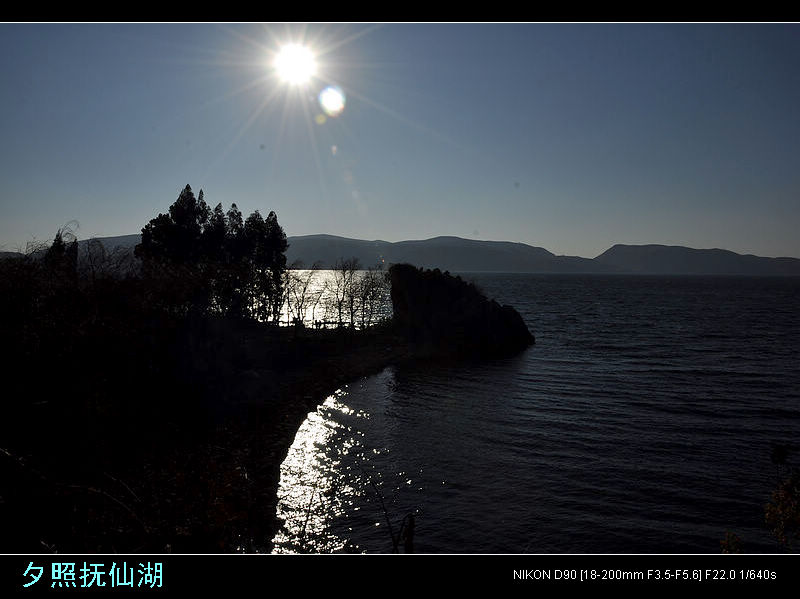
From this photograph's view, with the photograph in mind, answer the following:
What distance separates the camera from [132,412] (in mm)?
25984

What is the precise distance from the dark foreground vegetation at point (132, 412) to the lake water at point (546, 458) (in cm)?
237

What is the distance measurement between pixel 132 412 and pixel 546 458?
24056mm

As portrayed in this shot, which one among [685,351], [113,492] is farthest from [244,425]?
[685,351]

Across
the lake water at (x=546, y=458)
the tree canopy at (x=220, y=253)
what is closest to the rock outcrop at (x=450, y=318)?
the lake water at (x=546, y=458)

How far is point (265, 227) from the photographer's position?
75.9 metres

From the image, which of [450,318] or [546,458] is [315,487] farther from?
[450,318]

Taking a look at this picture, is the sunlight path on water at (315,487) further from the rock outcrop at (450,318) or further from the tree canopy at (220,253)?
the rock outcrop at (450,318)

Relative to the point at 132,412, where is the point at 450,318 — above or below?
above

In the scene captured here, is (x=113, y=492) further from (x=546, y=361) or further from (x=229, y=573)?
(x=546, y=361)

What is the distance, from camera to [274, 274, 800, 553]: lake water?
61.8 ft

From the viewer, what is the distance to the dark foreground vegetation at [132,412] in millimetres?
12219

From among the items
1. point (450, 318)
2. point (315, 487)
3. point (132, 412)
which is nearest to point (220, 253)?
point (450, 318)

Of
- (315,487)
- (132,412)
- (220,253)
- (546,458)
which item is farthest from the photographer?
(220,253)

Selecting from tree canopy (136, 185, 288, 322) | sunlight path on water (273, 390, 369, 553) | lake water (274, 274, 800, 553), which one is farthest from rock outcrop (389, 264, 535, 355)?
sunlight path on water (273, 390, 369, 553)
